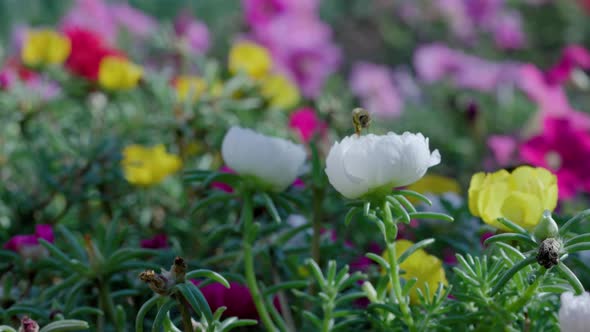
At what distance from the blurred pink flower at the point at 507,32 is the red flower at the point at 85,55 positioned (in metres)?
1.82

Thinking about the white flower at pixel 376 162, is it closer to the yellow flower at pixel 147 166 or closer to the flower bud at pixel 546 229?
the flower bud at pixel 546 229

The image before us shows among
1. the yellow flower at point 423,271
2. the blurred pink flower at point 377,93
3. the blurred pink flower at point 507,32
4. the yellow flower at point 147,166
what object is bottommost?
the blurred pink flower at point 377,93

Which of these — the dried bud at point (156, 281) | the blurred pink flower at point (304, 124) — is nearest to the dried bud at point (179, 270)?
the dried bud at point (156, 281)

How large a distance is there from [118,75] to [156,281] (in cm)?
97

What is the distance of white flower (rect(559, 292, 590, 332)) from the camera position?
0.52m

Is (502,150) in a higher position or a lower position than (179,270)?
lower

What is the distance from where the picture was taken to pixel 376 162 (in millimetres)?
637

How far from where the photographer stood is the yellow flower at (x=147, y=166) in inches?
47.1

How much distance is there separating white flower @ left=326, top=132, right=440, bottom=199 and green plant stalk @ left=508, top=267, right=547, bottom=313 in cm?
13

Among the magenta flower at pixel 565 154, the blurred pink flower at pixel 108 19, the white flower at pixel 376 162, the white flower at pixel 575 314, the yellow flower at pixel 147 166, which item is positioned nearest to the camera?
the white flower at pixel 575 314

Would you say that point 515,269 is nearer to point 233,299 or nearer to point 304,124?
point 233,299

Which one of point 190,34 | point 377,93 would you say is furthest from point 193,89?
point 377,93

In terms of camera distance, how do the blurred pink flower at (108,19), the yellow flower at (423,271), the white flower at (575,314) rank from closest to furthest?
1. the white flower at (575,314)
2. the yellow flower at (423,271)
3. the blurred pink flower at (108,19)

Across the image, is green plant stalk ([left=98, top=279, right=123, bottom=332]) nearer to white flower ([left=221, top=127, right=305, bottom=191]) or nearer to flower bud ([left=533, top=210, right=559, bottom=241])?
white flower ([left=221, top=127, right=305, bottom=191])
